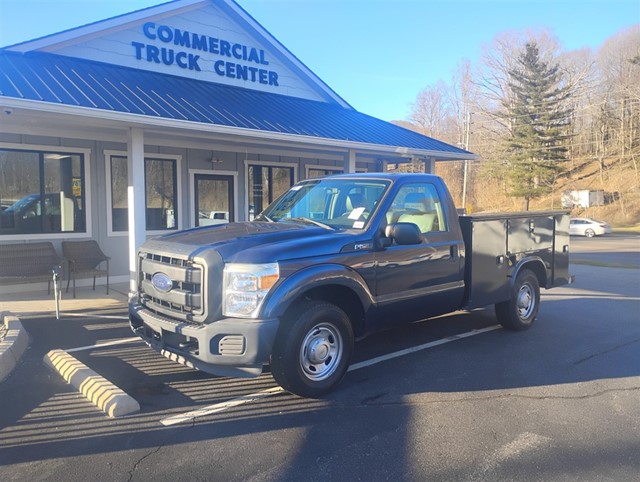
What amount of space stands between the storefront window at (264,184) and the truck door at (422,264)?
8300mm

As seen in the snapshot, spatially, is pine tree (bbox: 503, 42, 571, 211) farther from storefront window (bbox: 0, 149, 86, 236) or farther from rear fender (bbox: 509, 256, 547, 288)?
storefront window (bbox: 0, 149, 86, 236)

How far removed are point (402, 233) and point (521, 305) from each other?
3144 mm

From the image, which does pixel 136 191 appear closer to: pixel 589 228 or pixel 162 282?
pixel 162 282

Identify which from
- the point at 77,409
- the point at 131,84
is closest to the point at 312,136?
the point at 131,84

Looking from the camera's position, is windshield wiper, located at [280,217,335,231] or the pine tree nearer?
windshield wiper, located at [280,217,335,231]

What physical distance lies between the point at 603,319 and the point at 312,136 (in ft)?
20.4

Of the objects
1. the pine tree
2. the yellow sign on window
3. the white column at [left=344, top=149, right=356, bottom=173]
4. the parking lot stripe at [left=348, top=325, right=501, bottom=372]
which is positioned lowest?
the parking lot stripe at [left=348, top=325, right=501, bottom=372]

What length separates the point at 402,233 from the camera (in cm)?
495

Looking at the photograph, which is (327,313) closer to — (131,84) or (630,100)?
(131,84)

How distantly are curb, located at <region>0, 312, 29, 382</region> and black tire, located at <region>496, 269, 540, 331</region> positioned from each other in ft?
19.2

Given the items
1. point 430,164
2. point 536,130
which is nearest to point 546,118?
point 536,130

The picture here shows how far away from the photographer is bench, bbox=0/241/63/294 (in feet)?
30.8

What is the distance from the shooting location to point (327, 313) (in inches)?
180

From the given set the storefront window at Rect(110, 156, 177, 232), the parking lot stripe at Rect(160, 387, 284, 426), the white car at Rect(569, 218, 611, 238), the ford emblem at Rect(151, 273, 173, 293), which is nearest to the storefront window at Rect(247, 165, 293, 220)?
the storefront window at Rect(110, 156, 177, 232)
